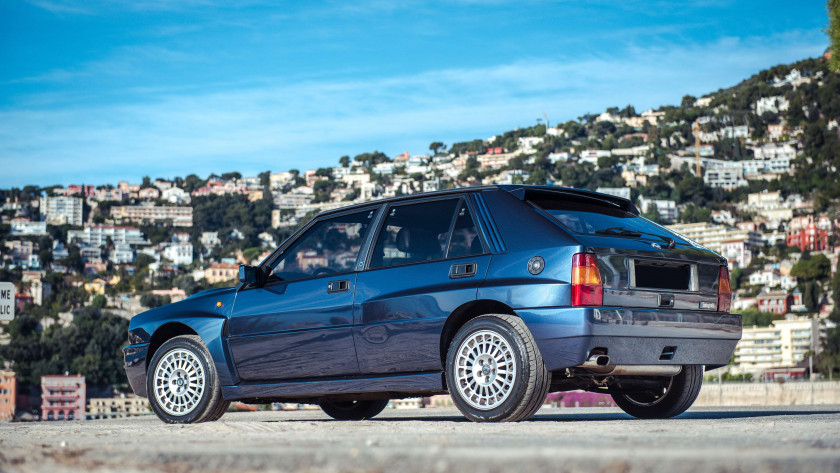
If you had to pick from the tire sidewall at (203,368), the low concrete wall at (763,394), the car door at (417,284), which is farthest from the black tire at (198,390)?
the low concrete wall at (763,394)

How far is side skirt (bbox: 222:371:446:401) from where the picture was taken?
22.2ft

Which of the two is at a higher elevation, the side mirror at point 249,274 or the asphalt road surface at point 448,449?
the side mirror at point 249,274

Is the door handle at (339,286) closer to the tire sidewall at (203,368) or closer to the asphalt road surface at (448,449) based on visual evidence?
the tire sidewall at (203,368)

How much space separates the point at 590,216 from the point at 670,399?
60.0 inches

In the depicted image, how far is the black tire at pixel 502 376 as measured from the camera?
6293 millimetres

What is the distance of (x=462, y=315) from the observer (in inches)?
265

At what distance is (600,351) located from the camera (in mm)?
6254

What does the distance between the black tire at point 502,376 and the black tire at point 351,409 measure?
2.18 meters

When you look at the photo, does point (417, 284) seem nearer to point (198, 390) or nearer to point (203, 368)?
point (203, 368)

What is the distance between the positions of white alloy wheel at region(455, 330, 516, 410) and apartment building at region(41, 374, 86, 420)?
12660cm

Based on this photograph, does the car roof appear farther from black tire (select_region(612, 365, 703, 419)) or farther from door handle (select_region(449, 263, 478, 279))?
black tire (select_region(612, 365, 703, 419))

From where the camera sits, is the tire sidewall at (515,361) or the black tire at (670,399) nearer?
the tire sidewall at (515,361)

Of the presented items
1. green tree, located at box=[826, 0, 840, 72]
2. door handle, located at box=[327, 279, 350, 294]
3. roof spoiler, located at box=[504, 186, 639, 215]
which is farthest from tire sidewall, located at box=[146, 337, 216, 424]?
green tree, located at box=[826, 0, 840, 72]

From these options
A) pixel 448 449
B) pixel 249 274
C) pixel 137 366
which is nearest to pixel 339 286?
pixel 249 274
